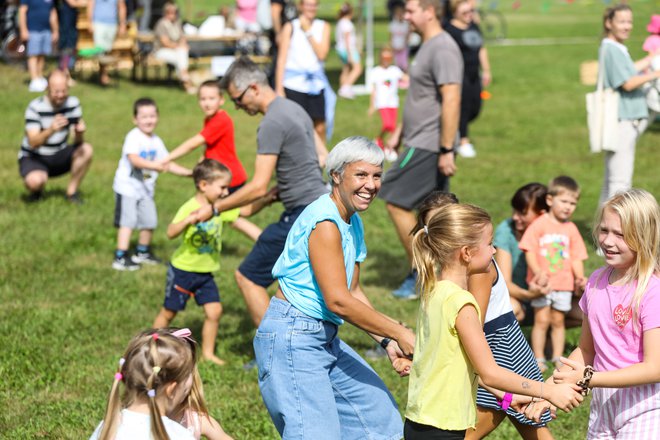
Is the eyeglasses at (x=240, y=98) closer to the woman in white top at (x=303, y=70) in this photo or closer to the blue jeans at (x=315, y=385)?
the blue jeans at (x=315, y=385)

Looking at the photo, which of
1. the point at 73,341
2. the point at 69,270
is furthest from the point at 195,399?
the point at 69,270

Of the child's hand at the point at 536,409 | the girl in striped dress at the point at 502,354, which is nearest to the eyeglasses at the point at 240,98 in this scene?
the girl in striped dress at the point at 502,354

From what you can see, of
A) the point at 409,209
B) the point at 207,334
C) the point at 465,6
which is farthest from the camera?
the point at 465,6

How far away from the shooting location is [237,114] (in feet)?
57.6

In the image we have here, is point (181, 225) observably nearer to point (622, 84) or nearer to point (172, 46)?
point (622, 84)

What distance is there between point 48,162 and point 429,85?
5219 mm

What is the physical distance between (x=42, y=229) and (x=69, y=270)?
1478mm

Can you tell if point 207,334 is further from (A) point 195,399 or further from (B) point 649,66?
(B) point 649,66

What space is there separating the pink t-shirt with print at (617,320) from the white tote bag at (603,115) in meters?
5.19

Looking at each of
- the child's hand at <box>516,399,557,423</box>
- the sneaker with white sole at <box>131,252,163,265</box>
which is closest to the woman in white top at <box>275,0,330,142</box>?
the sneaker with white sole at <box>131,252,163,265</box>

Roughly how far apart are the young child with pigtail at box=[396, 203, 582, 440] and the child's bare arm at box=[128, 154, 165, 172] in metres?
4.99

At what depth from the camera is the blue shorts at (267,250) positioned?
251 inches

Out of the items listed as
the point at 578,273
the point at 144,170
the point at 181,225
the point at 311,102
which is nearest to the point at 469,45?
the point at 311,102

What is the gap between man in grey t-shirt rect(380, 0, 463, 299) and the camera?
25.1 feet
